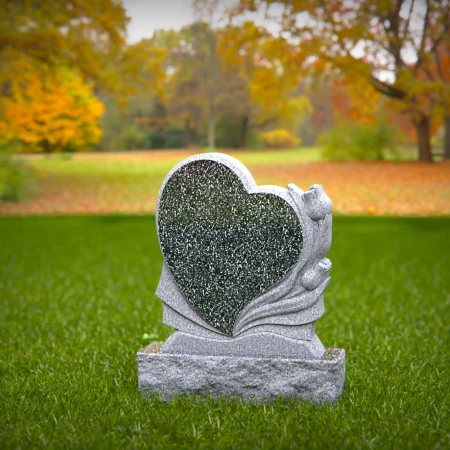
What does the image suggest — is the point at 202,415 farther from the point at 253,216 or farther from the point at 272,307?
the point at 253,216

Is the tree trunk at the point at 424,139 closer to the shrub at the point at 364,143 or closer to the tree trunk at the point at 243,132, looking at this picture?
the shrub at the point at 364,143

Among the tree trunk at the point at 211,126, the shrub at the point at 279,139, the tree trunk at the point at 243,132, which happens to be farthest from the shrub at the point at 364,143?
the shrub at the point at 279,139

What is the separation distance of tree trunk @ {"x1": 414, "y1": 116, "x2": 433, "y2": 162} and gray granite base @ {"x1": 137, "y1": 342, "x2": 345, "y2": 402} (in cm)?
2124

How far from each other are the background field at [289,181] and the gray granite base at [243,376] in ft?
45.2

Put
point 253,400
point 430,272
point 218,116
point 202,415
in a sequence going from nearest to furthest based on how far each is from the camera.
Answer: point 202,415 → point 253,400 → point 430,272 → point 218,116

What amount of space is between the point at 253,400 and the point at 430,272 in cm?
621

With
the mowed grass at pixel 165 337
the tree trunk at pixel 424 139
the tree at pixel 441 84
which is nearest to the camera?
the mowed grass at pixel 165 337

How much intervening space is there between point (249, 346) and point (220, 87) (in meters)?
29.8

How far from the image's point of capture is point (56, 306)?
8.27 meters

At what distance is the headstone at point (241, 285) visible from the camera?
4715mm

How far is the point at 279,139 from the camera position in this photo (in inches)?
1599

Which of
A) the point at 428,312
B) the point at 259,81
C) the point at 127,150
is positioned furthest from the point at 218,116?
the point at 428,312

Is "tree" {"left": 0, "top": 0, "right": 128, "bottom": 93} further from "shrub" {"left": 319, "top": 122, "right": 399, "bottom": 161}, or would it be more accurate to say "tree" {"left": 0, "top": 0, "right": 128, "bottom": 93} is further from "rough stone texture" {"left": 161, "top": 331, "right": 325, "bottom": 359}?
"rough stone texture" {"left": 161, "top": 331, "right": 325, "bottom": 359}

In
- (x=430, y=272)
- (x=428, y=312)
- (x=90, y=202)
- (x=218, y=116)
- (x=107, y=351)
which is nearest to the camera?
(x=107, y=351)
